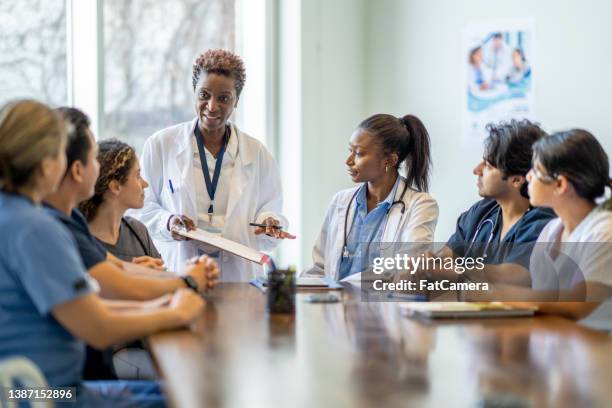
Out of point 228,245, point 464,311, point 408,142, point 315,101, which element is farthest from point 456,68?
point 464,311

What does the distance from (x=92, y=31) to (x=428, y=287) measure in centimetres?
222

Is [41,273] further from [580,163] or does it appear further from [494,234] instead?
[494,234]

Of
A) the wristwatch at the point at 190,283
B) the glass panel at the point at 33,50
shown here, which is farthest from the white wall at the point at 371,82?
the wristwatch at the point at 190,283

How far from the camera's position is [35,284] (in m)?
1.82

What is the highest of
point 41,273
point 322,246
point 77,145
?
point 77,145

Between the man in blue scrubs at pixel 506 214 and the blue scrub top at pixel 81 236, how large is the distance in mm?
1306

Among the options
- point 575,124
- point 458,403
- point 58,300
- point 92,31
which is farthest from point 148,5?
point 458,403

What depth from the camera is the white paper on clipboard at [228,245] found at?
120 inches

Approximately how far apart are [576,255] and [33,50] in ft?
9.42

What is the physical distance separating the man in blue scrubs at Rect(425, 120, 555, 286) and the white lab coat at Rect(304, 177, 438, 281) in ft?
0.45

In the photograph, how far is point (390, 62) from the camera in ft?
16.0

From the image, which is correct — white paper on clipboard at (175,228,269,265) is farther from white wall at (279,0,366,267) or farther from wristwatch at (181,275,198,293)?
white wall at (279,0,366,267)

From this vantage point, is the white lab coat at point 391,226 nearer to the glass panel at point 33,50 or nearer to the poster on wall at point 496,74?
the poster on wall at point 496,74

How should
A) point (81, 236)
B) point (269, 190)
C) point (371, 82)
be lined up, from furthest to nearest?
point (371, 82)
point (269, 190)
point (81, 236)
